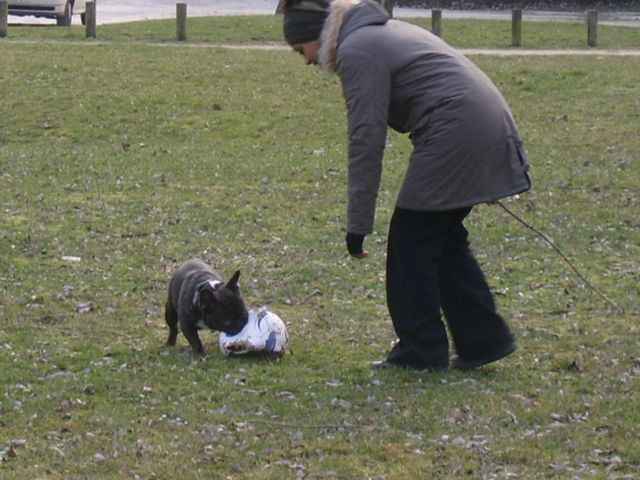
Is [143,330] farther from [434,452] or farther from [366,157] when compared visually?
[434,452]

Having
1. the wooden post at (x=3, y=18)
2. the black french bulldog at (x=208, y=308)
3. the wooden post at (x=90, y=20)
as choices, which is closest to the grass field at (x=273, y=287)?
the black french bulldog at (x=208, y=308)

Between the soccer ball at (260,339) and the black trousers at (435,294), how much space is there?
659mm

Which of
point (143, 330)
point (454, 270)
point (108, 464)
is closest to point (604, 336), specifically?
point (454, 270)

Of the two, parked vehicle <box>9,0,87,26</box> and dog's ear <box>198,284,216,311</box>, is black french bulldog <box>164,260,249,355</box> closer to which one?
dog's ear <box>198,284,216,311</box>

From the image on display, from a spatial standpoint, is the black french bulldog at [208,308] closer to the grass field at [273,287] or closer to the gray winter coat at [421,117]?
the grass field at [273,287]

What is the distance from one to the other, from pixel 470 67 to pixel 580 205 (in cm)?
597

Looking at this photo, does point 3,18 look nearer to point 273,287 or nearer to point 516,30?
point 516,30

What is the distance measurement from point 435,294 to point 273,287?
2732mm

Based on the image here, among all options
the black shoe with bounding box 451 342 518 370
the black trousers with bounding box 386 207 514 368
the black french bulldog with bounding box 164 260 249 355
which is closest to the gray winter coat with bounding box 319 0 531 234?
the black trousers with bounding box 386 207 514 368

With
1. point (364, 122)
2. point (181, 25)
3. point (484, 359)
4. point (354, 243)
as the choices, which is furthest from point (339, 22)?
point (181, 25)

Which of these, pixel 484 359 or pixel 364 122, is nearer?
pixel 364 122

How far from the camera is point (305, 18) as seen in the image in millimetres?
6977

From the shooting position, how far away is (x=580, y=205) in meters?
12.8

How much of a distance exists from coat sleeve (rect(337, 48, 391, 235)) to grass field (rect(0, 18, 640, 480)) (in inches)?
37.8
